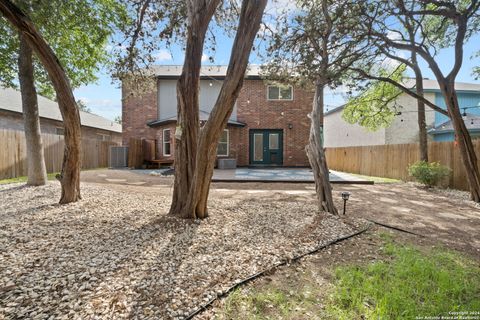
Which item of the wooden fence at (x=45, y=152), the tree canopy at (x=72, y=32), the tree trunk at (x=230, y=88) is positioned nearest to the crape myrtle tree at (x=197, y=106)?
the tree trunk at (x=230, y=88)

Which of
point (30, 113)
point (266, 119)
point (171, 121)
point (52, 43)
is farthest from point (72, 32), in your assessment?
point (266, 119)

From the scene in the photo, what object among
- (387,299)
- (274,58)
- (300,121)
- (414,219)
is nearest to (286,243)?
(387,299)

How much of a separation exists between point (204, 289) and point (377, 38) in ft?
23.5

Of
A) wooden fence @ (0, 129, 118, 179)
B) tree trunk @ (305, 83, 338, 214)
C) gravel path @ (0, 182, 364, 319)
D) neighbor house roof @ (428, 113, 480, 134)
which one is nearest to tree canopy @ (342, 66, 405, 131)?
neighbor house roof @ (428, 113, 480, 134)

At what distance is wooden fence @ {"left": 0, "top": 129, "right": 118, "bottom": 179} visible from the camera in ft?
27.9

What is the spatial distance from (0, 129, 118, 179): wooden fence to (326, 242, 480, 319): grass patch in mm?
11417

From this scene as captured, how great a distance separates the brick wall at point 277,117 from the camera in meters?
14.6

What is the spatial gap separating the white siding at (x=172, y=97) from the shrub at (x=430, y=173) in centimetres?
991

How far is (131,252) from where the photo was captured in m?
2.64

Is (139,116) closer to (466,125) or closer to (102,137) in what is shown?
(102,137)

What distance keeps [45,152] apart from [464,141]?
1600cm

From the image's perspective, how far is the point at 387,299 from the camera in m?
2.00

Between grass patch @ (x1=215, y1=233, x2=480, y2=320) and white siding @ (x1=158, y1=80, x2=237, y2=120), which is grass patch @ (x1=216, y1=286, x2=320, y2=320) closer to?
grass patch @ (x1=215, y1=233, x2=480, y2=320)

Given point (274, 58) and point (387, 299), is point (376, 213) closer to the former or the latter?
point (387, 299)
